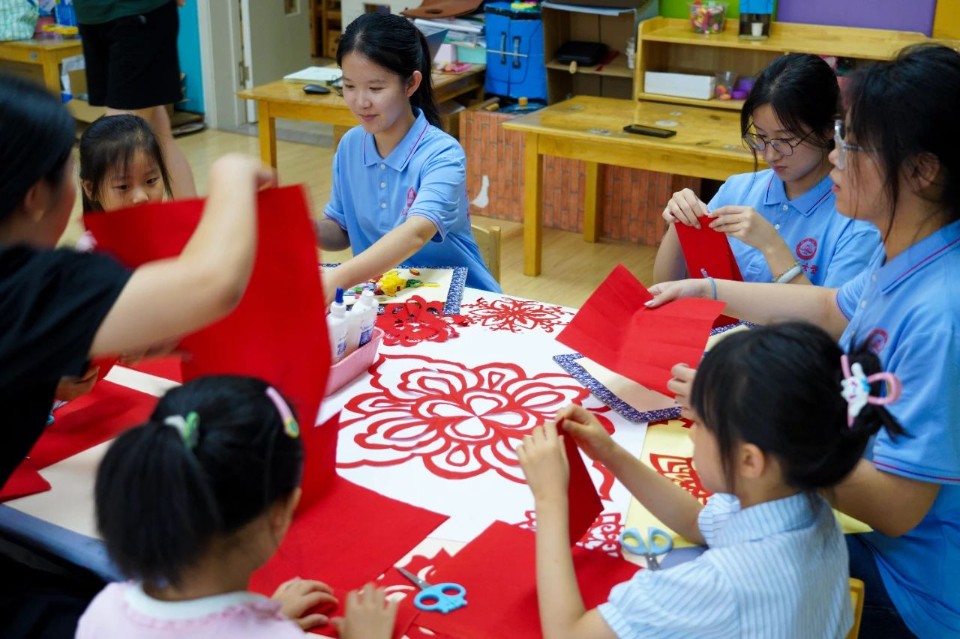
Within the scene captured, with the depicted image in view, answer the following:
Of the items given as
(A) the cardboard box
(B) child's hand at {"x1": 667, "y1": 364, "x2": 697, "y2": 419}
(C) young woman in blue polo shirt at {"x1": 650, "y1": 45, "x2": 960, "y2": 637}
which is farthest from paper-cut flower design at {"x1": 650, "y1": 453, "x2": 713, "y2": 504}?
(A) the cardboard box

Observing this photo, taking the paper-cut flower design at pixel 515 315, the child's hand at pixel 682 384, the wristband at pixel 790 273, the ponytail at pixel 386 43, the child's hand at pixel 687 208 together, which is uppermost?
the ponytail at pixel 386 43

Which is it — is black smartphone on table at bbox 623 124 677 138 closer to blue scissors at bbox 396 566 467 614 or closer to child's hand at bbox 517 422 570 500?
child's hand at bbox 517 422 570 500

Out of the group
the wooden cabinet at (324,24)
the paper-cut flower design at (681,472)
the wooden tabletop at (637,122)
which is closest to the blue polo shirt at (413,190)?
the paper-cut flower design at (681,472)

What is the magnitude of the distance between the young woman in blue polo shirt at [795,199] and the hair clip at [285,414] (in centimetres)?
120

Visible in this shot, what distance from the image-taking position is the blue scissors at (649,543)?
1.41 m

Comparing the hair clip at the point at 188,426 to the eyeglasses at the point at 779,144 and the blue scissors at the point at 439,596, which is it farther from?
the eyeglasses at the point at 779,144

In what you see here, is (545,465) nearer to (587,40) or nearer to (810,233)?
(810,233)

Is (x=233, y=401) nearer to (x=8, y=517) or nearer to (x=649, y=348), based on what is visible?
(x=8, y=517)

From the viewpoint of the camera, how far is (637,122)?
430cm

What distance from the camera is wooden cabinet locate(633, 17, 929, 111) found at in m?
4.45

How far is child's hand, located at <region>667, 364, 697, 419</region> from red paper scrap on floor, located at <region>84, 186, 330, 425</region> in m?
0.57

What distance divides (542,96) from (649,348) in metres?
3.55

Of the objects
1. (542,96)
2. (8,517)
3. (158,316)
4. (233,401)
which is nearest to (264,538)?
(233,401)

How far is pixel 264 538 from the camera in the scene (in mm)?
1154
